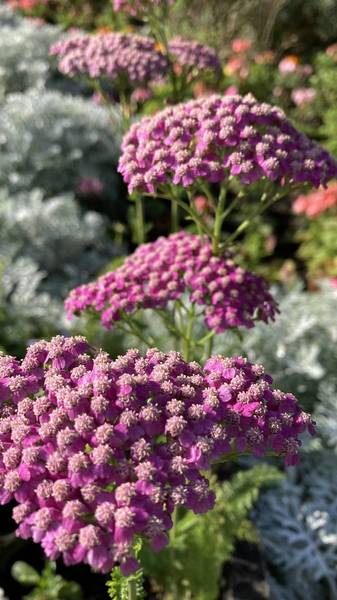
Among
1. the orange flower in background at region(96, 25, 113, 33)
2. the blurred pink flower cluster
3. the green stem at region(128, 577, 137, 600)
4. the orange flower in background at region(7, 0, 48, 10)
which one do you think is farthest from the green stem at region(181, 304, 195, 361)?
the orange flower in background at region(7, 0, 48, 10)

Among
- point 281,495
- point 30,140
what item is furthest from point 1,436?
point 30,140

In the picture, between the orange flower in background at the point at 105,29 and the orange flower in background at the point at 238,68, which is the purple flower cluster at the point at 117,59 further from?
the orange flower in background at the point at 105,29

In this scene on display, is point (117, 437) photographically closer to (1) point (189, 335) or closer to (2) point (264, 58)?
(1) point (189, 335)

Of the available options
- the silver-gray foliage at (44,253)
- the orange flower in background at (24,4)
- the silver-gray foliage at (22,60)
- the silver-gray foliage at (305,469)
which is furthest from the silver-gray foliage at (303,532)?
the orange flower in background at (24,4)

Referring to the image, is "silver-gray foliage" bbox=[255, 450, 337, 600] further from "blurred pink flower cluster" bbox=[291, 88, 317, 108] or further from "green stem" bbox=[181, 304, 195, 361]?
"blurred pink flower cluster" bbox=[291, 88, 317, 108]

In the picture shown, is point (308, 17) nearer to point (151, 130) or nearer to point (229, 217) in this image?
point (229, 217)

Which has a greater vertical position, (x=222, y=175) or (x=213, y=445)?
(x=222, y=175)

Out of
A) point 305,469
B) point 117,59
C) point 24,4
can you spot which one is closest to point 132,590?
point 305,469
